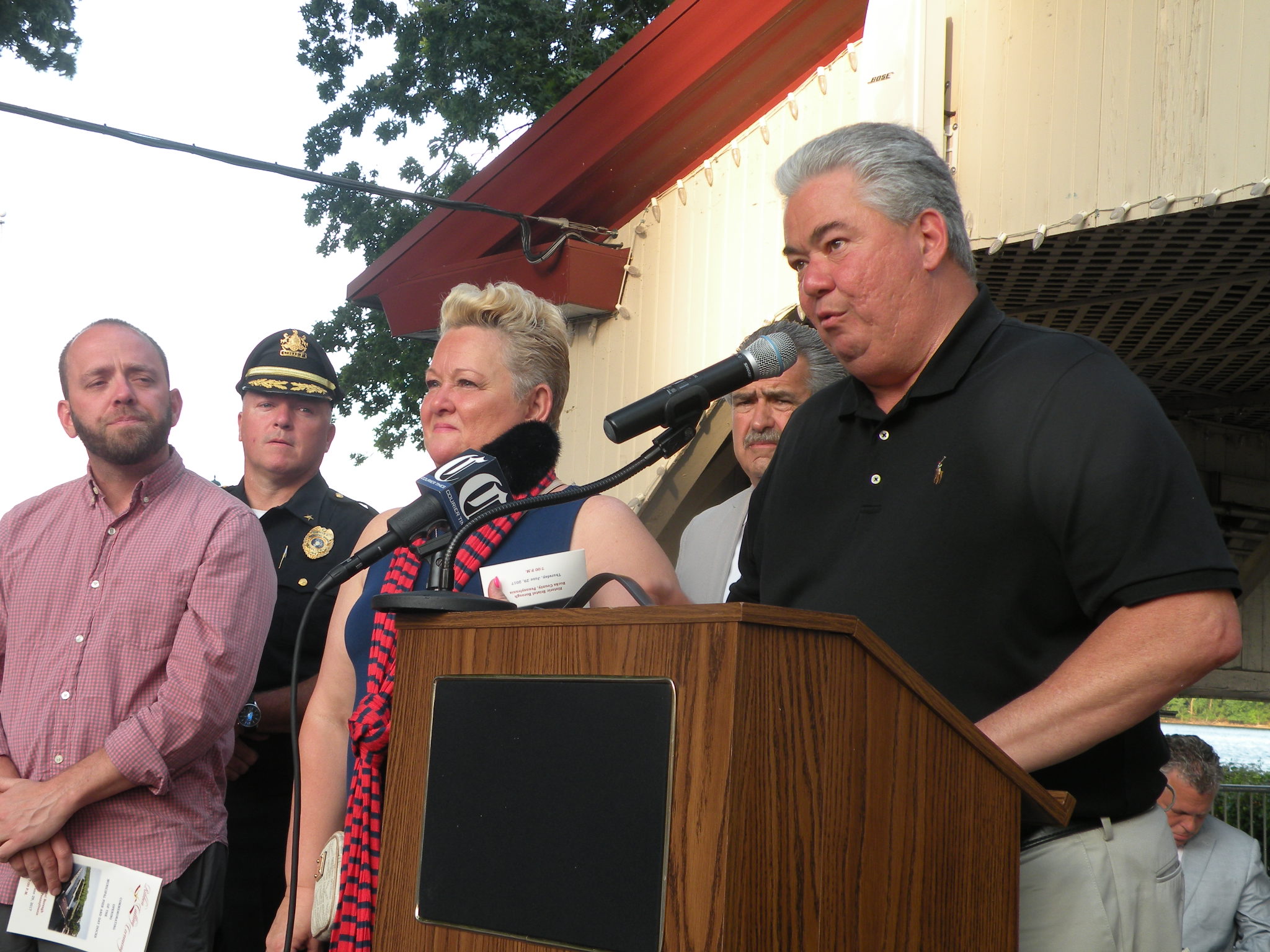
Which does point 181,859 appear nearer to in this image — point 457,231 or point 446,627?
point 446,627

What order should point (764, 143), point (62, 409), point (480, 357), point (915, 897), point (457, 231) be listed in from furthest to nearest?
point (457, 231)
point (764, 143)
point (62, 409)
point (480, 357)
point (915, 897)

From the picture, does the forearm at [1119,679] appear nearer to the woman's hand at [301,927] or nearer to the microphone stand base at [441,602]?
the microphone stand base at [441,602]

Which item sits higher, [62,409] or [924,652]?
[62,409]

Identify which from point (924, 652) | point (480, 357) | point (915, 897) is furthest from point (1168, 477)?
point (480, 357)

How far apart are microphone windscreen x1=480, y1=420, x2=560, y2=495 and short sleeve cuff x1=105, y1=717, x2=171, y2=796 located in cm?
115

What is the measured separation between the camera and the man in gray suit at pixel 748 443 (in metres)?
3.40

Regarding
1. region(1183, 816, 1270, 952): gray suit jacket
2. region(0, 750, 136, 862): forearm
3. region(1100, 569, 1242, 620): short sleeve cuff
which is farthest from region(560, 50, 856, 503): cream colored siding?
region(1100, 569, 1242, 620): short sleeve cuff

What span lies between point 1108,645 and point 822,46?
14.3 ft

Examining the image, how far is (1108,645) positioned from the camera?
1.58 meters

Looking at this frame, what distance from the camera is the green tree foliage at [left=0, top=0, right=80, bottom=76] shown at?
43.7 ft

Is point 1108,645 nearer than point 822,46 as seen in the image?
Yes

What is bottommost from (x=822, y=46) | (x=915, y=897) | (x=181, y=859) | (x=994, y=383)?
(x=181, y=859)

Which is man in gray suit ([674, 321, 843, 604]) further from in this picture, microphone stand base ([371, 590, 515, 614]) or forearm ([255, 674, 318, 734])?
microphone stand base ([371, 590, 515, 614])

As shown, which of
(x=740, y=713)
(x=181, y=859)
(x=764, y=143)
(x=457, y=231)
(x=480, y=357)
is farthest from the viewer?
(x=457, y=231)
